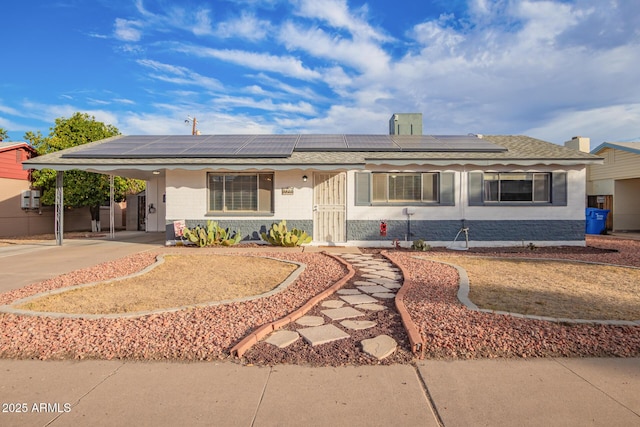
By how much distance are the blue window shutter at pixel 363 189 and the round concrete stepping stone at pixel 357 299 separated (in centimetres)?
673

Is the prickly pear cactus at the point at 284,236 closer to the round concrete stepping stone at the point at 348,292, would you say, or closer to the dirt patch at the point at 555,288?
the dirt patch at the point at 555,288

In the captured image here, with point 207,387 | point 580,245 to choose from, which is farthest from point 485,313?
point 580,245

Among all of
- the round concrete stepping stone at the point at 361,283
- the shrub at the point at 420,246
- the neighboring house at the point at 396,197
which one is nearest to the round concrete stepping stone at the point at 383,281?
the round concrete stepping stone at the point at 361,283

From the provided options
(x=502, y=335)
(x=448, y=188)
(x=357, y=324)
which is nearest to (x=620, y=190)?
(x=448, y=188)

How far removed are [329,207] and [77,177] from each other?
12.8m

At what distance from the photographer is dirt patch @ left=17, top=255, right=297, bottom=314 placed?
5.10 metres


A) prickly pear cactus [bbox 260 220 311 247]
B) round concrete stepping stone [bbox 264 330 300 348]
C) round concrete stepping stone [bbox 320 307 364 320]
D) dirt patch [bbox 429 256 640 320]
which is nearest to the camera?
round concrete stepping stone [bbox 264 330 300 348]

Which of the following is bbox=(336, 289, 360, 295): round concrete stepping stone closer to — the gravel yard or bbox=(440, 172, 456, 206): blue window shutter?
the gravel yard

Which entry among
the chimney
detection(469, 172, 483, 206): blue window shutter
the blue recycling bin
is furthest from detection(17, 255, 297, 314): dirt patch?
the chimney

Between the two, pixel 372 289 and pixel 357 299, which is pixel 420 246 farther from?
pixel 357 299

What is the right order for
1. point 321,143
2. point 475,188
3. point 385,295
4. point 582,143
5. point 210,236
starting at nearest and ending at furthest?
point 385,295, point 210,236, point 475,188, point 321,143, point 582,143

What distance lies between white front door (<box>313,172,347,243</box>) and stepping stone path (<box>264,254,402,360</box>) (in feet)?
16.0

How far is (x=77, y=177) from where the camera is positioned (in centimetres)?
1708

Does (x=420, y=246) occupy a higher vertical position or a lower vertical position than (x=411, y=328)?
higher
